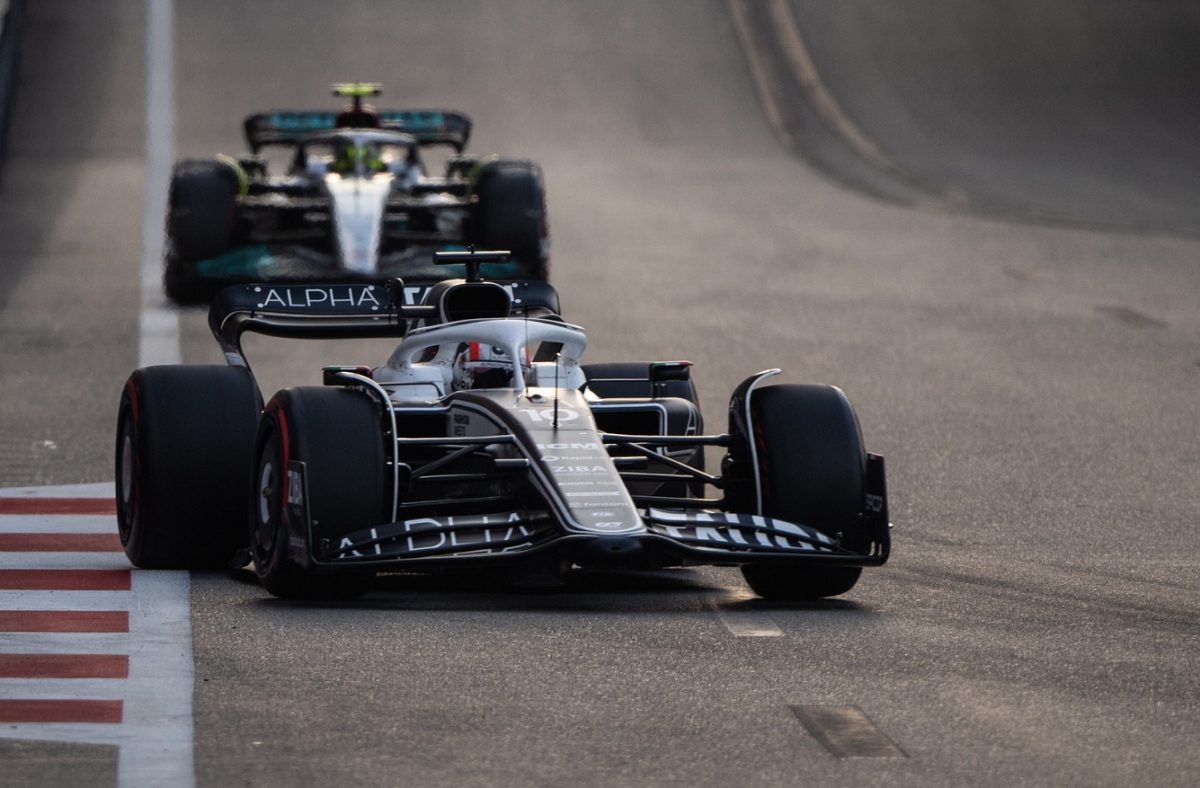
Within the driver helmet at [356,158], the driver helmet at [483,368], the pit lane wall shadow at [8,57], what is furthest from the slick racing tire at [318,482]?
the pit lane wall shadow at [8,57]

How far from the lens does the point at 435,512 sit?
8688 millimetres

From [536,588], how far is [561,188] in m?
17.4

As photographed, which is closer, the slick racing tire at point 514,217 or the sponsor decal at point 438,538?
the sponsor decal at point 438,538

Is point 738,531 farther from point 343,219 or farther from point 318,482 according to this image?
point 343,219

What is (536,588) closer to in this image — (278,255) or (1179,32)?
(278,255)

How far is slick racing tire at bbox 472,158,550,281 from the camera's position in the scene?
1795 cm

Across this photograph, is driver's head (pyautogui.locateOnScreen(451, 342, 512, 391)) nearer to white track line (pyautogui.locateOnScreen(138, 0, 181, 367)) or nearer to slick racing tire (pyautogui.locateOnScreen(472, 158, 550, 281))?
white track line (pyautogui.locateOnScreen(138, 0, 181, 367))

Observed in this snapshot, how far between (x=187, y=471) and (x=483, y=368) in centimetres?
139

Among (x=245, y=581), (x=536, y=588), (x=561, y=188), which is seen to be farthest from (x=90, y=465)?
(x=561, y=188)

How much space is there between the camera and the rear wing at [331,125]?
2002cm

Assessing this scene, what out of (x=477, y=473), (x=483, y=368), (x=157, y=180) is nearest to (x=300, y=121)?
(x=157, y=180)

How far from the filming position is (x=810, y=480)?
852 centimetres

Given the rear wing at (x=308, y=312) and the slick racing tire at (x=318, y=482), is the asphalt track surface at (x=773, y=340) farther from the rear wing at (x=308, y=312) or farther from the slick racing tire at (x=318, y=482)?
the rear wing at (x=308, y=312)

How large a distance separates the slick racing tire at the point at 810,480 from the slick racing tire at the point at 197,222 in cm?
991
